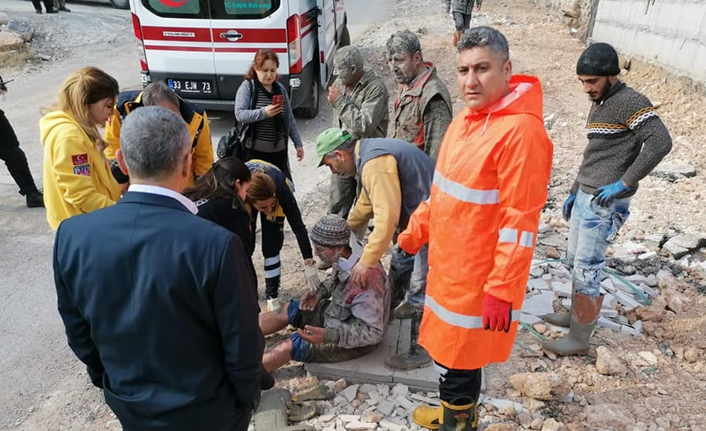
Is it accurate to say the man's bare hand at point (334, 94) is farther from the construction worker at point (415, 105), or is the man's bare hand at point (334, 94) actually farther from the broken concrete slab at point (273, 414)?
the broken concrete slab at point (273, 414)

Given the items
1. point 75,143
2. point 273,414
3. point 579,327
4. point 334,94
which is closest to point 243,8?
point 334,94

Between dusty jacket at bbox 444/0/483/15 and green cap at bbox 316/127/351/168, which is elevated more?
green cap at bbox 316/127/351/168

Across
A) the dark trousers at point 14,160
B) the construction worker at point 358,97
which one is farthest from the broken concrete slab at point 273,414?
the dark trousers at point 14,160

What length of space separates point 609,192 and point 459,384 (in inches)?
57.3

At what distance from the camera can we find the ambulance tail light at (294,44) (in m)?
6.70

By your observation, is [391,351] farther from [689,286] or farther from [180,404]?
[689,286]

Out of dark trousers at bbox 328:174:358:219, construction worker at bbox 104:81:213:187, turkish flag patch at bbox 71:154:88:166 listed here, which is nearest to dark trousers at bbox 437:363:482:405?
construction worker at bbox 104:81:213:187

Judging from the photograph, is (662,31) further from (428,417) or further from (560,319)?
(428,417)

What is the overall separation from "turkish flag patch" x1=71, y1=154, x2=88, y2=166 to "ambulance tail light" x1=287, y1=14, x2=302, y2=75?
4407mm

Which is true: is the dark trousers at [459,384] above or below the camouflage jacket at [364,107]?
below

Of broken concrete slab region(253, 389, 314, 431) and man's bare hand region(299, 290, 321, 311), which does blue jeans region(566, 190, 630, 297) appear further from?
broken concrete slab region(253, 389, 314, 431)

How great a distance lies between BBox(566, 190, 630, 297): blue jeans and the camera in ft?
10.3

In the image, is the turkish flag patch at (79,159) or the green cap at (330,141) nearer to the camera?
the turkish flag patch at (79,159)

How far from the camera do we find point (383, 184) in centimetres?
291
